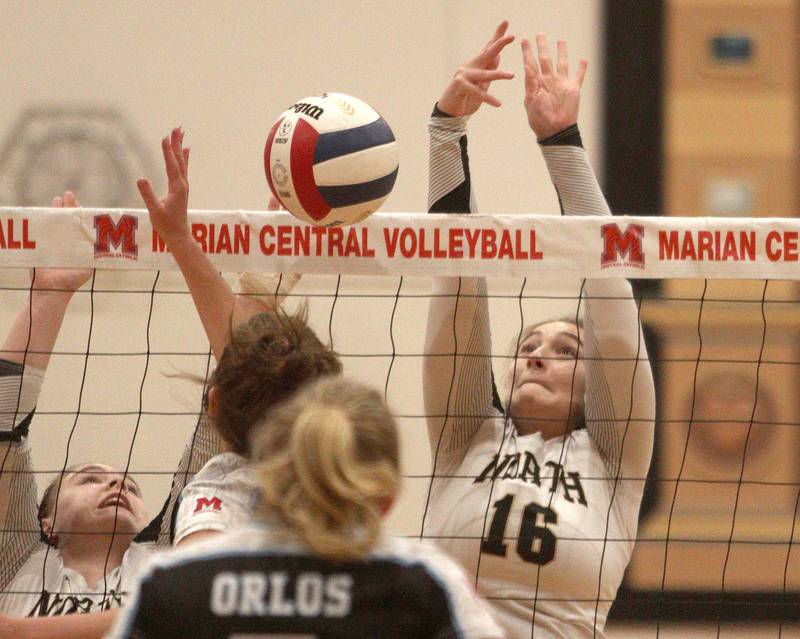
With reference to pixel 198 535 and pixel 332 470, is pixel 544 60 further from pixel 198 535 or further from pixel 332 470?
pixel 332 470

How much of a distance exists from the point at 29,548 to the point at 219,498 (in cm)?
117

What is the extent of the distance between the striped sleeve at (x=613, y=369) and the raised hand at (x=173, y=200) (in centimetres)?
86

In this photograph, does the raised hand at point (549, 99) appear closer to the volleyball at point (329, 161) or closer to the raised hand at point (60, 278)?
the volleyball at point (329, 161)

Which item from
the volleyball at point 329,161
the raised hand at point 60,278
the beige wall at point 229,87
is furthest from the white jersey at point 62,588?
the beige wall at point 229,87

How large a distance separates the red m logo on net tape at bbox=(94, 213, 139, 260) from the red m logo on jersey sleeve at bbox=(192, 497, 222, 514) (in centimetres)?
104

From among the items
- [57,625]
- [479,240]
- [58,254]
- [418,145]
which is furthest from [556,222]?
[418,145]

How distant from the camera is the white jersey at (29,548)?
2.93m

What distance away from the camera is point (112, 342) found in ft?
17.6

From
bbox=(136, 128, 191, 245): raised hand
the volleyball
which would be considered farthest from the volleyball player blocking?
Answer: bbox=(136, 128, 191, 245): raised hand

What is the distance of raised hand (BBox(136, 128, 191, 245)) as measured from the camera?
2.69 m

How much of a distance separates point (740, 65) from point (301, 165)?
3479 mm

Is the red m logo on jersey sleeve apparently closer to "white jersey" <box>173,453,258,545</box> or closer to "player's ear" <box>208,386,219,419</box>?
"white jersey" <box>173,453,258,545</box>

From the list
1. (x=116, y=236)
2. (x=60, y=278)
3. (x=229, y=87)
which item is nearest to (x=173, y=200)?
(x=116, y=236)

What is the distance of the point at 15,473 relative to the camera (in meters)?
3.01
